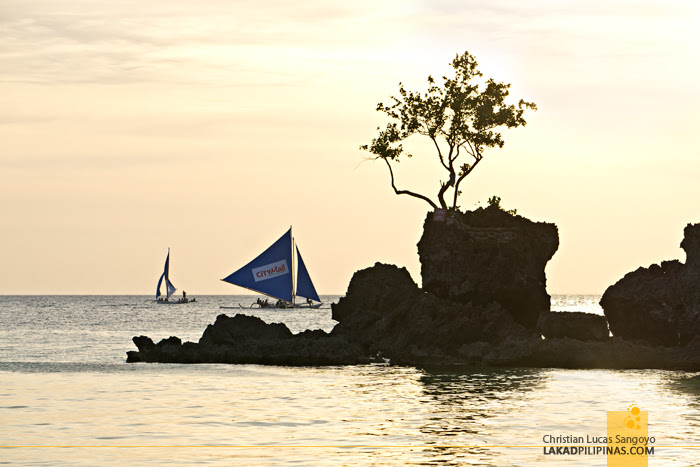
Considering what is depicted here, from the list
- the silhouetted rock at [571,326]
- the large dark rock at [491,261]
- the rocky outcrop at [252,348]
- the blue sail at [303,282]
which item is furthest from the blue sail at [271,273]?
the silhouetted rock at [571,326]

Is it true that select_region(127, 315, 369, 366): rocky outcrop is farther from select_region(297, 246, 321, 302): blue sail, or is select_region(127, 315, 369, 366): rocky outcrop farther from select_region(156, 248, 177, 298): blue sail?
select_region(156, 248, 177, 298): blue sail

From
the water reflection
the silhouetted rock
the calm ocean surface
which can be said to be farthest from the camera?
the silhouetted rock

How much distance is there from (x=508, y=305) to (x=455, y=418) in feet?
70.4

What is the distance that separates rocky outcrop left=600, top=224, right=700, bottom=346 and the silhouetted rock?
40.6 inches

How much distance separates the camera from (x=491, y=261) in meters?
44.8

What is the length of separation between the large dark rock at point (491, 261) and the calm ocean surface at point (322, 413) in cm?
577

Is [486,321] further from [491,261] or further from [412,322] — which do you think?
[412,322]

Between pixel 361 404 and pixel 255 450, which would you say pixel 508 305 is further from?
pixel 255 450

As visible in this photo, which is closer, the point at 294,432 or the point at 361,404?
the point at 294,432

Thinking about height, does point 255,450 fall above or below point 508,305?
below

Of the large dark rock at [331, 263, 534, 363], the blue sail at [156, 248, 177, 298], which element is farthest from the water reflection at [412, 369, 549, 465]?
the blue sail at [156, 248, 177, 298]

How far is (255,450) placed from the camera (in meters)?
19.8

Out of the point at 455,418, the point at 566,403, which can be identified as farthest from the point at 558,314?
the point at 455,418

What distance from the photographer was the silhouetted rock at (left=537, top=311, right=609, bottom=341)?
4412 centimetres
